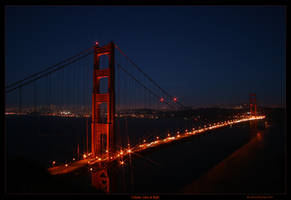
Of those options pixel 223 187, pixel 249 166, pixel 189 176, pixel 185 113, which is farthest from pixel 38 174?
pixel 185 113

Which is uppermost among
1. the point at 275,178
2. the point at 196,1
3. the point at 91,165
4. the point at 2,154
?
the point at 196,1

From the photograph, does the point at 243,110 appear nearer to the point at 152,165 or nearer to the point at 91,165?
the point at 152,165

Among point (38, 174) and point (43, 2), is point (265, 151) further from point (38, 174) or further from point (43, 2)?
point (43, 2)

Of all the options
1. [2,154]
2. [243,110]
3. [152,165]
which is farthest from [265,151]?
[243,110]

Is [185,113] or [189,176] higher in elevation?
[185,113]

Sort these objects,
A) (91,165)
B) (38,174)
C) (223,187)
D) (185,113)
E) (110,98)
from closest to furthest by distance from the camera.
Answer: (38,174)
(91,165)
(110,98)
(223,187)
(185,113)

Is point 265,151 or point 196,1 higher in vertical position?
point 196,1

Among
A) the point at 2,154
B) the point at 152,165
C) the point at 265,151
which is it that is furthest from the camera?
the point at 265,151

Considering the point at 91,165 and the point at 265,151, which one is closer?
the point at 91,165

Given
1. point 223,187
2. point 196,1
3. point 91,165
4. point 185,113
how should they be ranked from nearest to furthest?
point 196,1 < point 91,165 < point 223,187 < point 185,113
